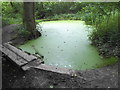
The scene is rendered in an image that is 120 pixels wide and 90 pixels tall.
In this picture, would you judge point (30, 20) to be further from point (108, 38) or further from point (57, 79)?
point (57, 79)

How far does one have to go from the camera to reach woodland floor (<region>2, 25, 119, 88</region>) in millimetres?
1879

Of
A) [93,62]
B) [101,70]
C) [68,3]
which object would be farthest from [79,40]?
[68,3]

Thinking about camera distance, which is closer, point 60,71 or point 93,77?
point 93,77

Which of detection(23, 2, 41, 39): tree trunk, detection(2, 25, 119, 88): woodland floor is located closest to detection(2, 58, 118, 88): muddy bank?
detection(2, 25, 119, 88): woodland floor

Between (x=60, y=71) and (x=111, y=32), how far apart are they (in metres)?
1.58

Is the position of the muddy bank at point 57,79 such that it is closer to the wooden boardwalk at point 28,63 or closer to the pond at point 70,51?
the wooden boardwalk at point 28,63

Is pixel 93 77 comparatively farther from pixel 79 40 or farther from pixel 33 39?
pixel 33 39

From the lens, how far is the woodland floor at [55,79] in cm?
188

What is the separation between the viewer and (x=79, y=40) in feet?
12.4

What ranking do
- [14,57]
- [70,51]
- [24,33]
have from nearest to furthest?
[14,57]
[70,51]
[24,33]

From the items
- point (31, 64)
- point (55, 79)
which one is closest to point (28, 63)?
point (31, 64)

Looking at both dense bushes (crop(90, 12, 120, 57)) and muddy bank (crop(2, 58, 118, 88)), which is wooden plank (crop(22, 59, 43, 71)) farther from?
dense bushes (crop(90, 12, 120, 57))

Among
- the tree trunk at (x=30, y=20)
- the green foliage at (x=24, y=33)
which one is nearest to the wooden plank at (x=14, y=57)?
the green foliage at (x=24, y=33)

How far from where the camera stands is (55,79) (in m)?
1.99
